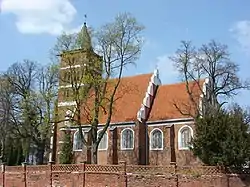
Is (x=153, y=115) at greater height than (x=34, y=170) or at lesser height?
greater

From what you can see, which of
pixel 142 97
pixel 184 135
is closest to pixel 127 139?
pixel 142 97

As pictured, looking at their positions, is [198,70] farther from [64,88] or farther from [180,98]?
[64,88]

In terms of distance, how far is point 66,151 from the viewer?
44.5 metres

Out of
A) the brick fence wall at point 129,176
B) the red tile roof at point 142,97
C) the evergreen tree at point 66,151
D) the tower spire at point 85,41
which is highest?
the tower spire at point 85,41

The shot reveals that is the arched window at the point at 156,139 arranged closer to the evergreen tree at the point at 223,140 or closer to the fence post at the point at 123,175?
the fence post at the point at 123,175

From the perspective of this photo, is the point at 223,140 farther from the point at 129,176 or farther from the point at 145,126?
the point at 145,126

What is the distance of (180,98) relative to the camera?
43812 mm

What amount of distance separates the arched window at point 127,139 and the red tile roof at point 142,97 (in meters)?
1.26

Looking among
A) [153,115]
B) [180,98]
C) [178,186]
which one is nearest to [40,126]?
[153,115]

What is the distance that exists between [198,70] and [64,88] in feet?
41.3

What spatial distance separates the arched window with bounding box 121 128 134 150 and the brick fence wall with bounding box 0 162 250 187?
13029mm

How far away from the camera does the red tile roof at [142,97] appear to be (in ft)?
141

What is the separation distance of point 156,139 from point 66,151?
31.8 ft

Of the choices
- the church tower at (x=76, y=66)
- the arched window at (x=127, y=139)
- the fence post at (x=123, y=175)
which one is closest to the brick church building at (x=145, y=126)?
the arched window at (x=127, y=139)
